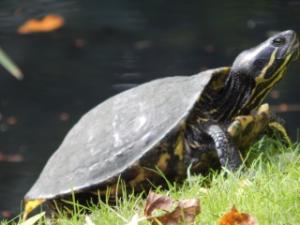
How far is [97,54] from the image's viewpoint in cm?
926

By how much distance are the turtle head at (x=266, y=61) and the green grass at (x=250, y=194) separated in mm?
445

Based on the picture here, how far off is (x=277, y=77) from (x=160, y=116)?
631 mm

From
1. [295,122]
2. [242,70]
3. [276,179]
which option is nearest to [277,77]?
[242,70]

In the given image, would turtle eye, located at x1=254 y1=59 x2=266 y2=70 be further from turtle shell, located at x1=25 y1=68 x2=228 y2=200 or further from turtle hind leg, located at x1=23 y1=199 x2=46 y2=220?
turtle hind leg, located at x1=23 y1=199 x2=46 y2=220

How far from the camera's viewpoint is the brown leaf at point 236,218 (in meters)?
2.12

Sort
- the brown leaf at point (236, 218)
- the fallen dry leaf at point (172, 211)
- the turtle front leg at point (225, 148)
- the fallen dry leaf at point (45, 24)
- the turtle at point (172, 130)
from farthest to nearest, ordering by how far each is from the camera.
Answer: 1. the fallen dry leaf at point (45, 24)
2. the turtle at point (172, 130)
3. the turtle front leg at point (225, 148)
4. the fallen dry leaf at point (172, 211)
5. the brown leaf at point (236, 218)

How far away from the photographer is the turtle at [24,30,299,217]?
3338 mm

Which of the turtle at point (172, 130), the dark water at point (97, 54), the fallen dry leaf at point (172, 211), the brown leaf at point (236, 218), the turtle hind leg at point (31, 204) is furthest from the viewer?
the dark water at point (97, 54)

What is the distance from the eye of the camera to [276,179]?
2.64 meters

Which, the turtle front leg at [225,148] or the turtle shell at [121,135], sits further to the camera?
the turtle shell at [121,135]

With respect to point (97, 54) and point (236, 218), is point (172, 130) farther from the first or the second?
point (97, 54)

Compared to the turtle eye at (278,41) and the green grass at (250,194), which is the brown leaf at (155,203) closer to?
the green grass at (250,194)

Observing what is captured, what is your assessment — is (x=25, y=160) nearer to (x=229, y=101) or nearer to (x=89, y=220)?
(x=229, y=101)

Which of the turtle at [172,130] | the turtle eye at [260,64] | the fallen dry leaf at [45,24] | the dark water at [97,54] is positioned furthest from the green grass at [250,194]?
the fallen dry leaf at [45,24]
